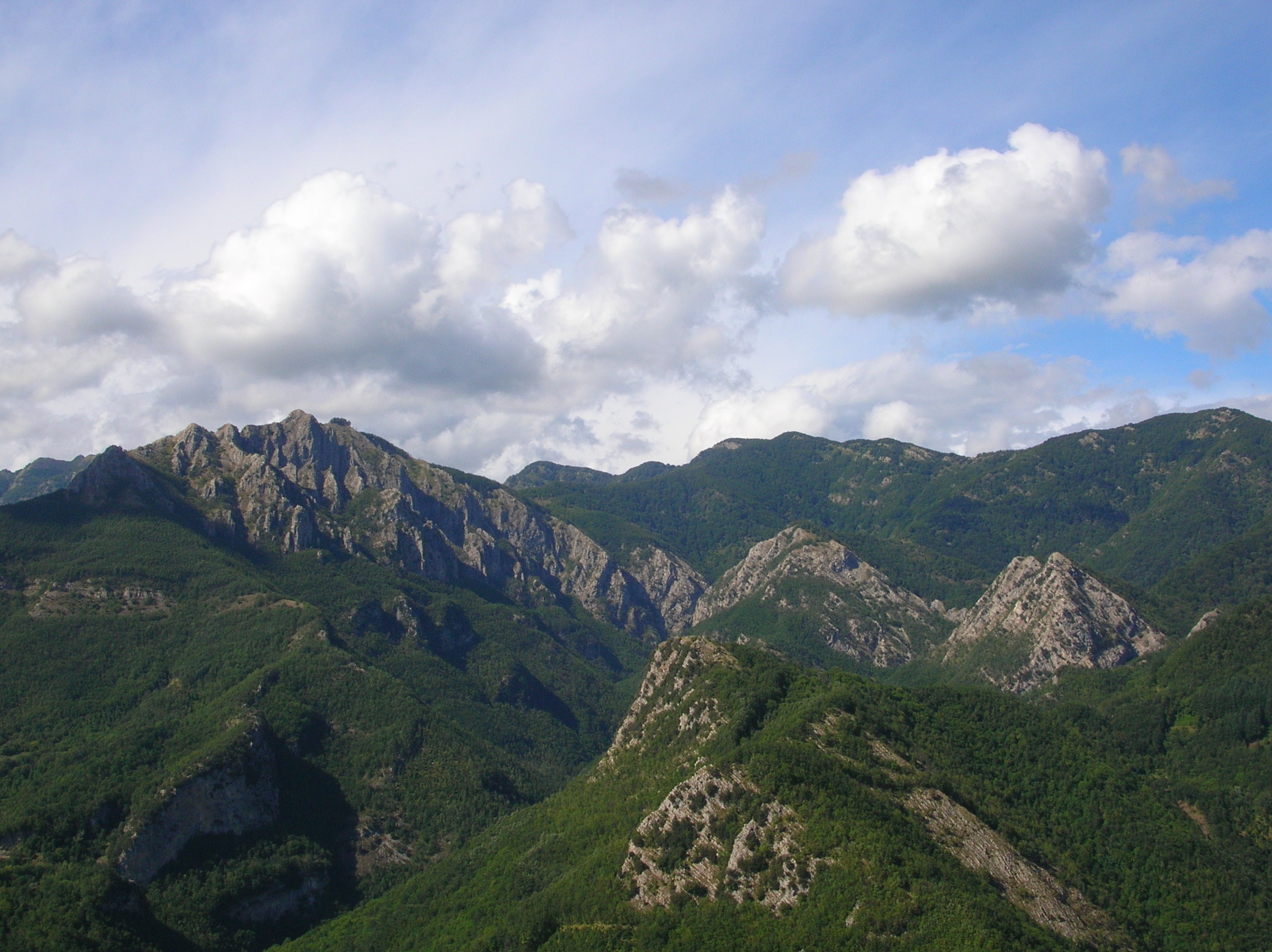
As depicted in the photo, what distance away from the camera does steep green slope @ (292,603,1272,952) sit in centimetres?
11525

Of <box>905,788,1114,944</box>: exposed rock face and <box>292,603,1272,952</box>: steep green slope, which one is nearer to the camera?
<box>292,603,1272,952</box>: steep green slope

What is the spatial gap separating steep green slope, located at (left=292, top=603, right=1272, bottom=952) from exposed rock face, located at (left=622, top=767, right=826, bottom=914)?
310 mm

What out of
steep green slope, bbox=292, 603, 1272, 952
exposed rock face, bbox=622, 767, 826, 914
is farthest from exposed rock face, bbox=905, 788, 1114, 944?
exposed rock face, bbox=622, 767, 826, 914

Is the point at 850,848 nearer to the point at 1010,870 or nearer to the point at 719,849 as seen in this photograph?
the point at 719,849

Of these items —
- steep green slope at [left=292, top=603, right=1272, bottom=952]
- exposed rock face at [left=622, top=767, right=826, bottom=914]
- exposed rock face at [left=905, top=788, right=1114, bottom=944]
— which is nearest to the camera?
steep green slope at [left=292, top=603, right=1272, bottom=952]

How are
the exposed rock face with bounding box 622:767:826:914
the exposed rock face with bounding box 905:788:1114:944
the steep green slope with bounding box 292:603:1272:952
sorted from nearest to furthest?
the steep green slope with bounding box 292:603:1272:952 → the exposed rock face with bounding box 622:767:826:914 → the exposed rock face with bounding box 905:788:1114:944

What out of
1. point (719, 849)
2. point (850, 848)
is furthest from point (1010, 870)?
point (719, 849)

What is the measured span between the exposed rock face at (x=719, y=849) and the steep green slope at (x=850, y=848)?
31 centimetres

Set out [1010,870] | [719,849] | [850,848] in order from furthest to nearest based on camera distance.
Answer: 1. [1010,870]
2. [719,849]
3. [850,848]

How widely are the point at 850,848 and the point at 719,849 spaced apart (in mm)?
20934

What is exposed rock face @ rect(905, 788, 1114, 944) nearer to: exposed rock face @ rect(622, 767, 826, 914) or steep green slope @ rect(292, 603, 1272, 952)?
steep green slope @ rect(292, 603, 1272, 952)

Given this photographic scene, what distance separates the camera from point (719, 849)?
13038 cm

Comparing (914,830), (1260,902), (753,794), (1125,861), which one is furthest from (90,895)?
(1260,902)

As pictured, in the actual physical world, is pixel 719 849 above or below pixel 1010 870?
above
